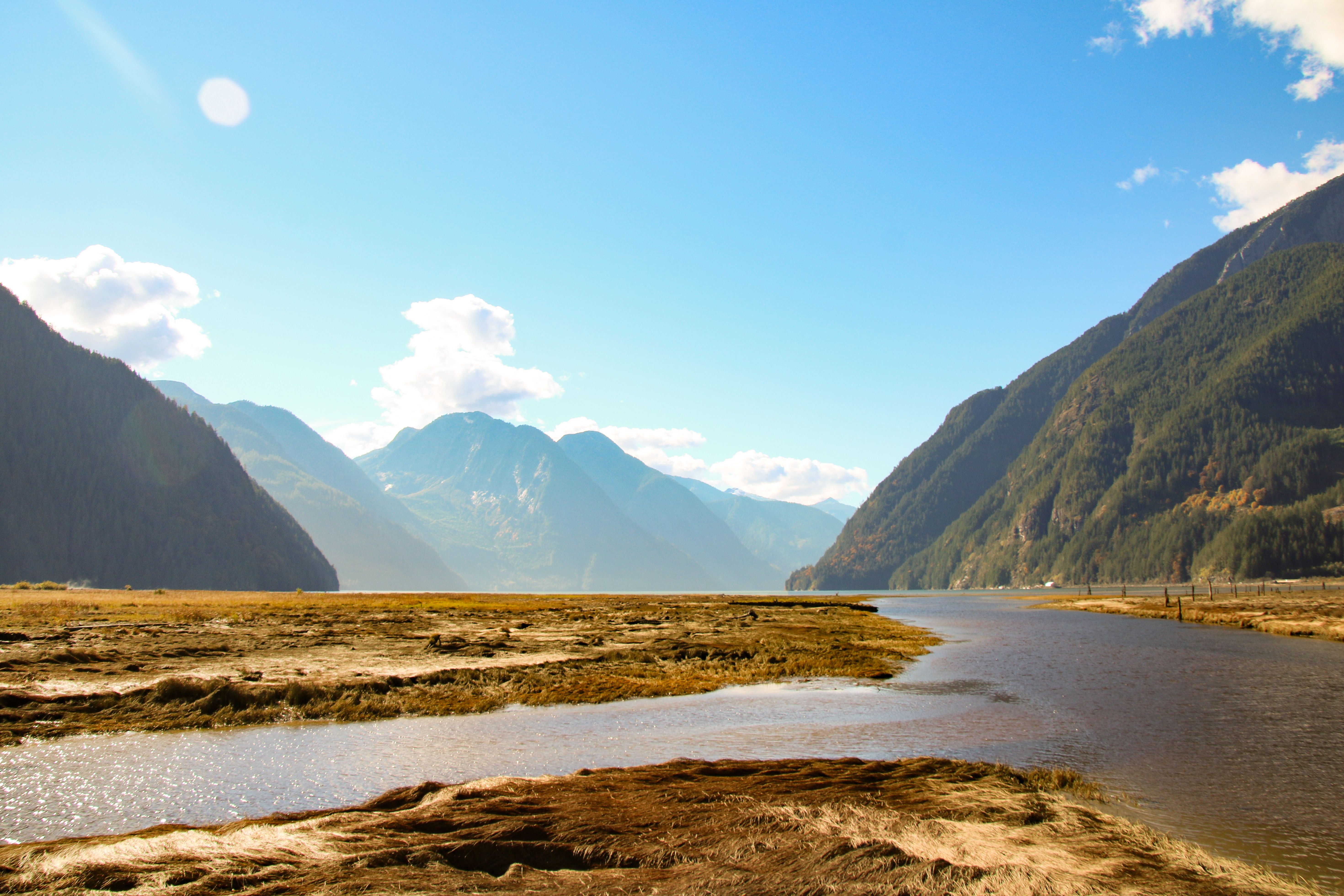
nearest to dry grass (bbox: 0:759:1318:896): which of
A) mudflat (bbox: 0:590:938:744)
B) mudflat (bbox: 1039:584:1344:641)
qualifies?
mudflat (bbox: 0:590:938:744)

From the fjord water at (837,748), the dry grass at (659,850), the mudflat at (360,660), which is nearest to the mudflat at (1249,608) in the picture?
the mudflat at (360,660)

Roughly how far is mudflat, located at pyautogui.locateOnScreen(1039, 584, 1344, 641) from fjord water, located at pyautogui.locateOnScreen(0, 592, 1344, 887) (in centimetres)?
3540

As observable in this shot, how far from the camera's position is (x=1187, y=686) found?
95.8ft

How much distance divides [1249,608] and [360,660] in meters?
98.2

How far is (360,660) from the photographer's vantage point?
3225cm

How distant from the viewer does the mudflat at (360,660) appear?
21.6 meters

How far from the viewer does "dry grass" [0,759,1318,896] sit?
27.5ft

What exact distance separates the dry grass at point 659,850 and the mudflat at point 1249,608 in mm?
59936

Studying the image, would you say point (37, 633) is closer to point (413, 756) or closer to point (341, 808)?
point (413, 756)

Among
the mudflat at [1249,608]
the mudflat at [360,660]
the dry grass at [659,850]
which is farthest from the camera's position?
the mudflat at [1249,608]

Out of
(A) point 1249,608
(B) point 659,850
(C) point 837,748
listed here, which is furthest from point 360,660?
(A) point 1249,608

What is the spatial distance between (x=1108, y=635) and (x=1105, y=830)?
56371 mm

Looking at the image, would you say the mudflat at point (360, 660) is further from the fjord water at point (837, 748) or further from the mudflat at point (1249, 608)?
the mudflat at point (1249, 608)

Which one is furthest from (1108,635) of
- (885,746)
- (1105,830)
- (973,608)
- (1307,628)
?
(973,608)
